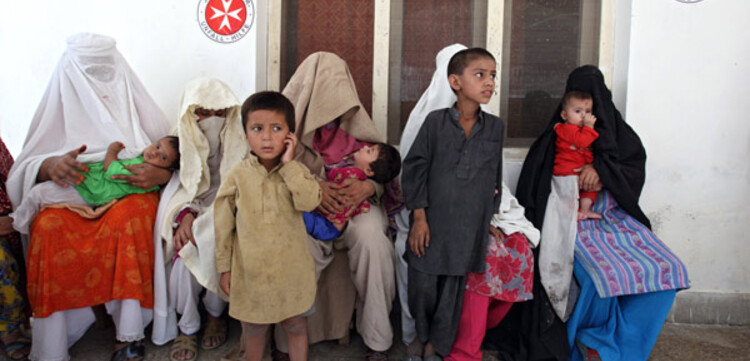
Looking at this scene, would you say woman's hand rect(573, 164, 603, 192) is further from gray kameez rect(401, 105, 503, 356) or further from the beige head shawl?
the beige head shawl

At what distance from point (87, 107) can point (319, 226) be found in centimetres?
154

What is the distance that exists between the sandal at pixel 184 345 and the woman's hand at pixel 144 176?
80 cm

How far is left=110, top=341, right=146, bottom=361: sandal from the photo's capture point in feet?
8.37

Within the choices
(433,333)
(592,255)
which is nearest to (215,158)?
(433,333)

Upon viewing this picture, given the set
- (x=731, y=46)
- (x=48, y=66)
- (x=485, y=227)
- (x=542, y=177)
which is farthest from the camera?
(x=48, y=66)

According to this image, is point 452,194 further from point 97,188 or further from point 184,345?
point 97,188

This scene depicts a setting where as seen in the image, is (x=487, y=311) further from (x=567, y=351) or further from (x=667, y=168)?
(x=667, y=168)

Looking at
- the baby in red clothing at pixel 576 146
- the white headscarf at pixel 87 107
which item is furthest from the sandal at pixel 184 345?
the baby in red clothing at pixel 576 146

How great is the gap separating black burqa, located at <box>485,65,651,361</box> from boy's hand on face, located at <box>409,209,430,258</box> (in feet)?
2.12

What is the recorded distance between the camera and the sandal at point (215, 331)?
2.71 meters

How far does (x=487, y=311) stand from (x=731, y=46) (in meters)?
2.21

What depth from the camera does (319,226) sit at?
2.53 metres

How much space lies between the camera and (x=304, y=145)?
287 centimetres

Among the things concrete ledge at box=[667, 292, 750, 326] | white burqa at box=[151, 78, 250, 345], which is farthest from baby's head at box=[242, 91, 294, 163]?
concrete ledge at box=[667, 292, 750, 326]
